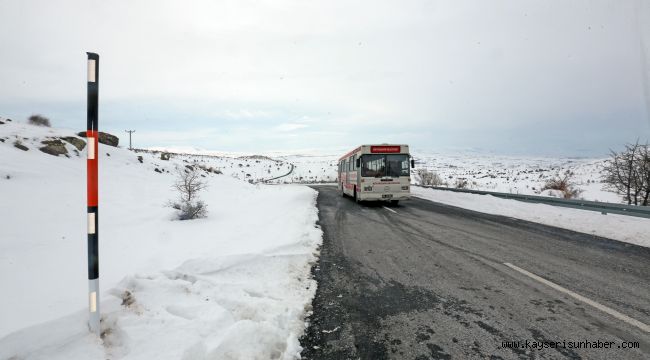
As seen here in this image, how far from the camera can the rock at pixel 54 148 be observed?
41.7ft

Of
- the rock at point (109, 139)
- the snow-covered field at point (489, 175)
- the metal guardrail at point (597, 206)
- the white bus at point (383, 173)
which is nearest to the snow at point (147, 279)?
the white bus at point (383, 173)

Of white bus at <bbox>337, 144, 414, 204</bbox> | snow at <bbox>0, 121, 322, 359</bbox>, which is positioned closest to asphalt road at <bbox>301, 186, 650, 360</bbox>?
snow at <bbox>0, 121, 322, 359</bbox>

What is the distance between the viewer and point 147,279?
389 centimetres

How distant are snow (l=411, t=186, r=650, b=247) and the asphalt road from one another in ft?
4.34

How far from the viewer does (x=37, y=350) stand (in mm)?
2398

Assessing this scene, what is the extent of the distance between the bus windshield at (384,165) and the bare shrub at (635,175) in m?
8.93

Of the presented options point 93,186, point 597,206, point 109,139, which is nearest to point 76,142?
point 109,139

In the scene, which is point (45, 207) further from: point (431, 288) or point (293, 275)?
point (431, 288)

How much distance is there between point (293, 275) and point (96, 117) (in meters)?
3.39

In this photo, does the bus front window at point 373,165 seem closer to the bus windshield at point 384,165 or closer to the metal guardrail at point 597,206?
the bus windshield at point 384,165

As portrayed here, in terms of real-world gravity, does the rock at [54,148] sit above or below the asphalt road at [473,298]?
above

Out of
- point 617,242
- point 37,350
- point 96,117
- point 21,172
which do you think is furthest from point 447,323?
point 21,172

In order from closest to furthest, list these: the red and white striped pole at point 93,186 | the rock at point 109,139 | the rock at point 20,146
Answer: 1. the red and white striped pole at point 93,186
2. the rock at point 20,146
3. the rock at point 109,139

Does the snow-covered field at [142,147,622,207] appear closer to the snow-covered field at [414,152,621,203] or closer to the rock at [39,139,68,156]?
the snow-covered field at [414,152,621,203]
